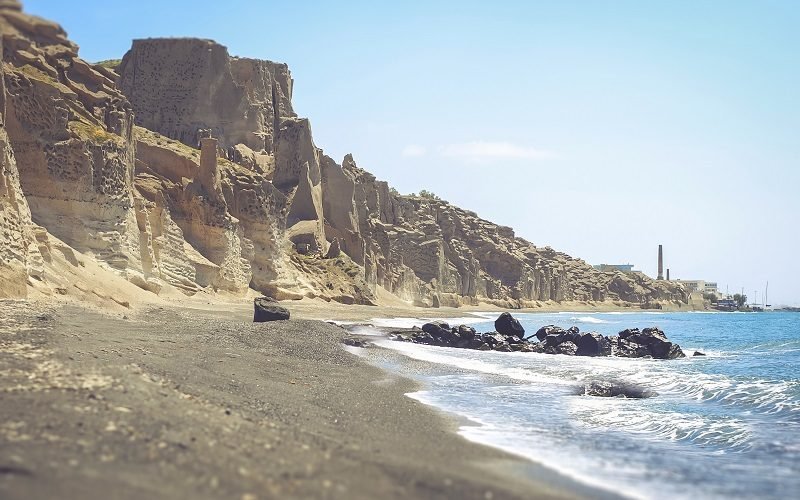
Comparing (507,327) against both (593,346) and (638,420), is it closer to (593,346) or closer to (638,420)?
(593,346)

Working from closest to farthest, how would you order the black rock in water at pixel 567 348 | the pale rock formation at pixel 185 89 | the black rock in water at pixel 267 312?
the black rock in water at pixel 267 312 < the black rock in water at pixel 567 348 < the pale rock formation at pixel 185 89

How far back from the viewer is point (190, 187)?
38250 mm

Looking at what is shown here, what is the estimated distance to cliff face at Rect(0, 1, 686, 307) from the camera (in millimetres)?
23828

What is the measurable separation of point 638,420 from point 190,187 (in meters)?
30.7

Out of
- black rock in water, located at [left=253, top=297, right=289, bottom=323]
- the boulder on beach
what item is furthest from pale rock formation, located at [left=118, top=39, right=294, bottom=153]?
the boulder on beach

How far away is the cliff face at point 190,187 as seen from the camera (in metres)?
23.8

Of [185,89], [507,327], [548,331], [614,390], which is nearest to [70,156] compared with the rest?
[507,327]

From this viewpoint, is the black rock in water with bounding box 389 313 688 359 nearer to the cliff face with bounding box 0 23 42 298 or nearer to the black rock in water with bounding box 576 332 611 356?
the black rock in water with bounding box 576 332 611 356

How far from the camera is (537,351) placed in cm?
2916

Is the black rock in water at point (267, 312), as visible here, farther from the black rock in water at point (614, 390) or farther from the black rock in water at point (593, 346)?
the black rock in water at point (614, 390)

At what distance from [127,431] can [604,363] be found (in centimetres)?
1980

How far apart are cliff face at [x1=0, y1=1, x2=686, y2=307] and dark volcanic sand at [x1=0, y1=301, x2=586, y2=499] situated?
467cm

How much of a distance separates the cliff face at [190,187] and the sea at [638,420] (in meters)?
9.10

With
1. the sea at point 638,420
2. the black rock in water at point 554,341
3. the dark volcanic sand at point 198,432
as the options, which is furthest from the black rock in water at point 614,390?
the black rock in water at point 554,341
